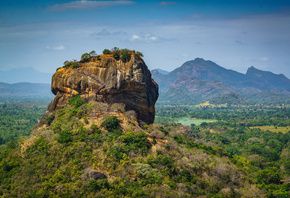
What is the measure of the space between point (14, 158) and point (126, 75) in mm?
12543

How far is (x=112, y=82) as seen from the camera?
29391 mm

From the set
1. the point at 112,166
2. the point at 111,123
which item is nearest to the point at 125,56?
the point at 111,123

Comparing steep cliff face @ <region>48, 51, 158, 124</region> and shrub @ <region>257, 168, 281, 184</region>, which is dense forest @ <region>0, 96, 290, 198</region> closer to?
shrub @ <region>257, 168, 281, 184</region>

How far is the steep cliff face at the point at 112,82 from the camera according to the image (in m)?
29.6

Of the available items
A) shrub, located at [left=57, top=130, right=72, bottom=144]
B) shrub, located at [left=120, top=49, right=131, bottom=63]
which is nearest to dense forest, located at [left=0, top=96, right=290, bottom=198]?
shrub, located at [left=57, top=130, right=72, bottom=144]

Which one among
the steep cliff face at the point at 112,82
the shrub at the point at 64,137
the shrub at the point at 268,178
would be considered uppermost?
the steep cliff face at the point at 112,82

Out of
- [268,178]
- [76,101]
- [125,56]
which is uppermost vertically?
[125,56]

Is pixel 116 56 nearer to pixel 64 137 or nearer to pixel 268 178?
pixel 64 137

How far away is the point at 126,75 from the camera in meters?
29.6

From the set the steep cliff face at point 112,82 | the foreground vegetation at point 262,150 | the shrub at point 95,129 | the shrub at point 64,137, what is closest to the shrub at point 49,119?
the steep cliff face at point 112,82

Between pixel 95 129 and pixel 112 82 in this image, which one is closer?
pixel 95 129

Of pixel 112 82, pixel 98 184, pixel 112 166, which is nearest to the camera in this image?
pixel 98 184

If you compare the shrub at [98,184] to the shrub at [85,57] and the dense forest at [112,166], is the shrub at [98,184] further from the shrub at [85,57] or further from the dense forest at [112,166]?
the shrub at [85,57]

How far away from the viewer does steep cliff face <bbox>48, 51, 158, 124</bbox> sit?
29641 millimetres
